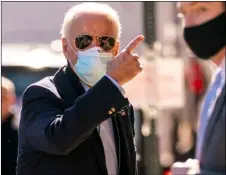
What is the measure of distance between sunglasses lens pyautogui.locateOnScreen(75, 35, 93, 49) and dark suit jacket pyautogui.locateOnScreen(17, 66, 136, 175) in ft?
0.37

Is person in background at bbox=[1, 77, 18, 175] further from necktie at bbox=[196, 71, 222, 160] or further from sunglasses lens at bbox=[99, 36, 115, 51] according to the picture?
necktie at bbox=[196, 71, 222, 160]

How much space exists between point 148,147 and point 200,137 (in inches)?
243

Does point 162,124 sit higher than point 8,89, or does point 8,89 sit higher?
point 8,89

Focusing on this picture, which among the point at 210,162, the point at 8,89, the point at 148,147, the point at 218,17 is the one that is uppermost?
the point at 218,17

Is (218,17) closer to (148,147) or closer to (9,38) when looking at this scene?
(148,147)

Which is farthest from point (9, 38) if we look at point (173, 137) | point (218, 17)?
point (218, 17)

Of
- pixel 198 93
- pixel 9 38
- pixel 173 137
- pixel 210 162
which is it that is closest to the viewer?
pixel 210 162

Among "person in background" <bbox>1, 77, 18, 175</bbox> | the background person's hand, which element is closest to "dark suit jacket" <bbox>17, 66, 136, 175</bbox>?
the background person's hand

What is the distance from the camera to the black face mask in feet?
8.04

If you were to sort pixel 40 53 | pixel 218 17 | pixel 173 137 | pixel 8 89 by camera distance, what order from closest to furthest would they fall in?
1. pixel 218 17
2. pixel 8 89
3. pixel 40 53
4. pixel 173 137

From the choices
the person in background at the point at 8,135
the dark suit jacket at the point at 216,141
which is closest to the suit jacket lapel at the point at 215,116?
the dark suit jacket at the point at 216,141

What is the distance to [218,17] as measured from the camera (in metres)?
2.46

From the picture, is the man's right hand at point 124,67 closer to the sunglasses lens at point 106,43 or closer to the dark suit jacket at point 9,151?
the sunglasses lens at point 106,43

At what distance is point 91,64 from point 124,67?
0.39 metres
